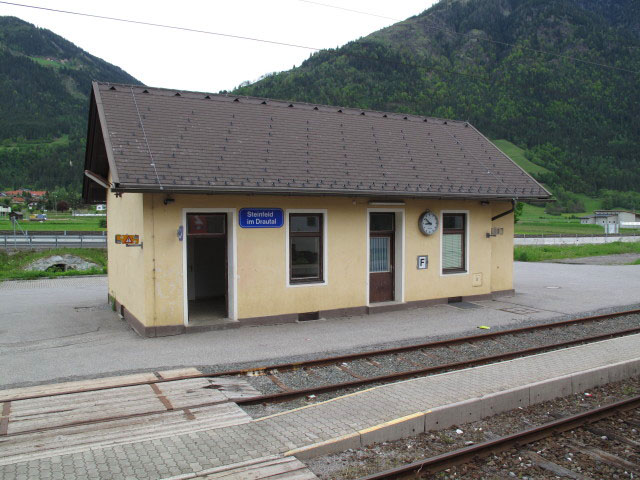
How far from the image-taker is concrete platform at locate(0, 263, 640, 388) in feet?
29.2

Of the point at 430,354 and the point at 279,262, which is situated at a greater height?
the point at 279,262

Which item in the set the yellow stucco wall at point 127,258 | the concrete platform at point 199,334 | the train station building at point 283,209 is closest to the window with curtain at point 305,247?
the train station building at point 283,209

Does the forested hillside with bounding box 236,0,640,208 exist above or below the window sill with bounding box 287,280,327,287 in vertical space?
above

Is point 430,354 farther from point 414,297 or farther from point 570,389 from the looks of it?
point 414,297

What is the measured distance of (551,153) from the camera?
414 ft

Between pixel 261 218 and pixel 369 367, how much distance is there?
459 cm

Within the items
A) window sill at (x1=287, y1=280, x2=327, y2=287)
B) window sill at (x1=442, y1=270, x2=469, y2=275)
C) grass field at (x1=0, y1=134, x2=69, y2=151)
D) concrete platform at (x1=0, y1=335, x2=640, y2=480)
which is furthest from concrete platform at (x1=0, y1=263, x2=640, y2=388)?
grass field at (x1=0, y1=134, x2=69, y2=151)

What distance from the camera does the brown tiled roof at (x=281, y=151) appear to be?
11.3 meters

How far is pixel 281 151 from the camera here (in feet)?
42.8

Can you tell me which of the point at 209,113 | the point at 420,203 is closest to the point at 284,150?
the point at 209,113

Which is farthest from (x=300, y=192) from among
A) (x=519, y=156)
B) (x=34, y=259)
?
(x=519, y=156)

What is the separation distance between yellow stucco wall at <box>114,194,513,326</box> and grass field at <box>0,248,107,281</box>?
9088mm

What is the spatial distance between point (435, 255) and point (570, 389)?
22.9 feet

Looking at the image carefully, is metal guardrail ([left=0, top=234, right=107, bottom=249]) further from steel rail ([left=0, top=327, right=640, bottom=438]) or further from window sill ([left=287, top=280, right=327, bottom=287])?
steel rail ([left=0, top=327, right=640, bottom=438])
